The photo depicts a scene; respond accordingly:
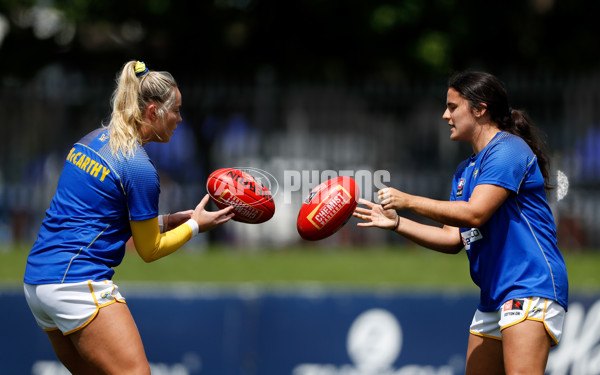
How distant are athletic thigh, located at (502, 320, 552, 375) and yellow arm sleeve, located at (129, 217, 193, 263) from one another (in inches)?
68.9

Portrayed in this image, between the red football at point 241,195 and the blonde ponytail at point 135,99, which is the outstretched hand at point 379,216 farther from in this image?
the blonde ponytail at point 135,99

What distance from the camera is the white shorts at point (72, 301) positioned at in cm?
363

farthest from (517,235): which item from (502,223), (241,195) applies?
(241,195)

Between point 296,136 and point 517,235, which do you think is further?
point 296,136

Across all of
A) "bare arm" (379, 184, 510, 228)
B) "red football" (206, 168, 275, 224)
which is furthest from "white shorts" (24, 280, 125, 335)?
"bare arm" (379, 184, 510, 228)

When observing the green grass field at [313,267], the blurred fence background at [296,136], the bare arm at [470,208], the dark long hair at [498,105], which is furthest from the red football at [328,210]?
the blurred fence background at [296,136]

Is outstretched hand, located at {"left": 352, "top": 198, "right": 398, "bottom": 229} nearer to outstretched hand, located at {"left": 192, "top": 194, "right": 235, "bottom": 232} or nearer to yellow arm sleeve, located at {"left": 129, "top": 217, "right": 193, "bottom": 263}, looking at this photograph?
outstretched hand, located at {"left": 192, "top": 194, "right": 235, "bottom": 232}

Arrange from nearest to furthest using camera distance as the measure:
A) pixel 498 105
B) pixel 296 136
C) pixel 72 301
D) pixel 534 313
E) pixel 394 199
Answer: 1. pixel 72 301
2. pixel 534 313
3. pixel 394 199
4. pixel 498 105
5. pixel 296 136

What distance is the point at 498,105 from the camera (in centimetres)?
401

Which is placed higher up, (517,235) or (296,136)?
(296,136)

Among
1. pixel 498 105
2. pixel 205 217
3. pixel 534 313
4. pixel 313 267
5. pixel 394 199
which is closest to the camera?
pixel 534 313

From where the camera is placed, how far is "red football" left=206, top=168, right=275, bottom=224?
14.2 ft

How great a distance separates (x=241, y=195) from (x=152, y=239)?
2.34 ft

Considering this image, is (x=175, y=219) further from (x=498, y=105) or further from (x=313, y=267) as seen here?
(x=313, y=267)
